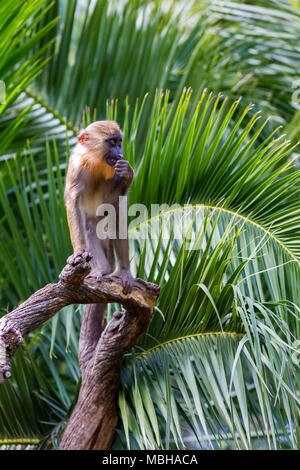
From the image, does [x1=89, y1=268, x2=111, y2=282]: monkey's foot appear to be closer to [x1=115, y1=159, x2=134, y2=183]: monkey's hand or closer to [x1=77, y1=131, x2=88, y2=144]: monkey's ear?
[x1=115, y1=159, x2=134, y2=183]: monkey's hand

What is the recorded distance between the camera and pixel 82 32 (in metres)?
6.46

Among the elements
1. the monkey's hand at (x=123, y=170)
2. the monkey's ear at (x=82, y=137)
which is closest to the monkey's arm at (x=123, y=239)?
the monkey's hand at (x=123, y=170)

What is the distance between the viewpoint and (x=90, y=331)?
4379 mm

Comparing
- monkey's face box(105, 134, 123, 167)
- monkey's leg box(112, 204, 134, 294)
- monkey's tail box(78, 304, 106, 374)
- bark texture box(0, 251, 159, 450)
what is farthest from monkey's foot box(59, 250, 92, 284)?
monkey's face box(105, 134, 123, 167)

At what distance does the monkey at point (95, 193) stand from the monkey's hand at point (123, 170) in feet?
0.24

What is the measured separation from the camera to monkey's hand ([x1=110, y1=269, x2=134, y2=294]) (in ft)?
12.8

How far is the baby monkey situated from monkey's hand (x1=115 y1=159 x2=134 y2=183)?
0.26 feet

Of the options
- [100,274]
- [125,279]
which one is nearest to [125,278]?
[125,279]

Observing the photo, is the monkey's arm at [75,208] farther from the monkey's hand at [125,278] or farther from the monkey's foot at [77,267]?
the monkey's foot at [77,267]

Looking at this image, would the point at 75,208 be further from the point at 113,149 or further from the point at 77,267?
the point at 77,267

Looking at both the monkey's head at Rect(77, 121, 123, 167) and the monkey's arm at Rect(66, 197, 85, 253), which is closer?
the monkey's arm at Rect(66, 197, 85, 253)

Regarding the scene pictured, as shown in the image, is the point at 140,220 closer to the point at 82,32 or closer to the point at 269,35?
the point at 82,32

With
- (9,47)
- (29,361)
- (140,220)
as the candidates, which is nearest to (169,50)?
(9,47)

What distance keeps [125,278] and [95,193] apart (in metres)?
0.67
